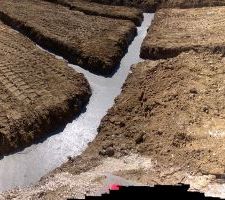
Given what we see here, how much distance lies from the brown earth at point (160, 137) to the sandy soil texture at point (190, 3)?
15.4 feet

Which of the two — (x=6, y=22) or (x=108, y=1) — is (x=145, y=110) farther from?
(x=108, y=1)

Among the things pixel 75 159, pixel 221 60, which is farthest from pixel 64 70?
pixel 221 60

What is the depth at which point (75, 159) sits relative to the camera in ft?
26.2

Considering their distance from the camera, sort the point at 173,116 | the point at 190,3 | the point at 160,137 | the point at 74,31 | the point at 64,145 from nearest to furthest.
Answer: the point at 160,137 → the point at 64,145 → the point at 173,116 → the point at 74,31 → the point at 190,3

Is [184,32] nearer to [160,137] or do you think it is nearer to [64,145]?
[160,137]

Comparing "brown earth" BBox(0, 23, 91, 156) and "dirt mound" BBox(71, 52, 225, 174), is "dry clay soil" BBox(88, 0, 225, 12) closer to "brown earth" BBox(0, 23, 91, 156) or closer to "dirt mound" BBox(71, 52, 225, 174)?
"dirt mound" BBox(71, 52, 225, 174)

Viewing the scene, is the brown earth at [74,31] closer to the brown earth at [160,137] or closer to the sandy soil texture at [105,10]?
the sandy soil texture at [105,10]

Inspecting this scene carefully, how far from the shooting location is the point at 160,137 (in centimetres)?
815

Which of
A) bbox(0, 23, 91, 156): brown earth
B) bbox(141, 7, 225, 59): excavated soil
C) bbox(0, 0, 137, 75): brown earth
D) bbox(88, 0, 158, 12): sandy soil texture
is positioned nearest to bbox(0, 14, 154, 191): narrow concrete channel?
bbox(0, 23, 91, 156): brown earth

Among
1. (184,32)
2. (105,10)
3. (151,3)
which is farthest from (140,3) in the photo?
(184,32)

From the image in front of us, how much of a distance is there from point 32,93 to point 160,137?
3.19 meters

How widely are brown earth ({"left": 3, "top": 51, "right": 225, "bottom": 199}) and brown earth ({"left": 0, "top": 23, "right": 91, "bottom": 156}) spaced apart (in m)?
1.00

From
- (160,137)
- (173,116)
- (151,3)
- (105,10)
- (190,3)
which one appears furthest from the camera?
(151,3)

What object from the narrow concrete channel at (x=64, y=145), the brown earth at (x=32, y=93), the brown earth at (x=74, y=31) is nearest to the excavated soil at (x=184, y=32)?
the brown earth at (x=74, y=31)
